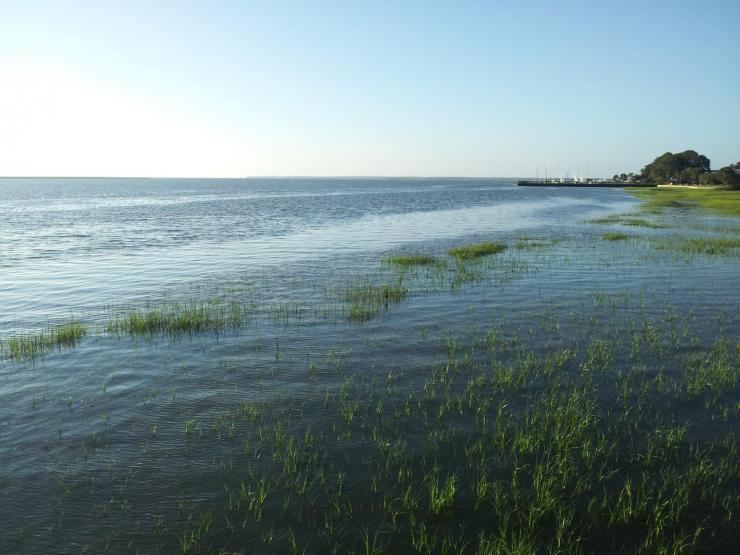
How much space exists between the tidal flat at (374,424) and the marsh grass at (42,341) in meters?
0.12

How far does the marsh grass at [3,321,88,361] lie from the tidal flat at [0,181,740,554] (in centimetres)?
12

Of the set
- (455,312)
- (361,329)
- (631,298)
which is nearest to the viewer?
(361,329)

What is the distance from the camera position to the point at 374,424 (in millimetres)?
13086

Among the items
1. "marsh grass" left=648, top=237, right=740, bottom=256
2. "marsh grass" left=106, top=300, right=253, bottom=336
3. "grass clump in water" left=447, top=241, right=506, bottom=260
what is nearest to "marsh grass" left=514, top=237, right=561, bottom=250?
"grass clump in water" left=447, top=241, right=506, bottom=260

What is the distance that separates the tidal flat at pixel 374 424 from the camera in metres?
9.27

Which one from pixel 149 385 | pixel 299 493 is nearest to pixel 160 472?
pixel 299 493

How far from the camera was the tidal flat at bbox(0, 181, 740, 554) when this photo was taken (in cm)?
927

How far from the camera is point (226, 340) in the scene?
2000 centimetres

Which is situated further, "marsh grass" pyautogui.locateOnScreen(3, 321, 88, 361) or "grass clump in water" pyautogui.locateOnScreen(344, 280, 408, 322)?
"grass clump in water" pyautogui.locateOnScreen(344, 280, 408, 322)

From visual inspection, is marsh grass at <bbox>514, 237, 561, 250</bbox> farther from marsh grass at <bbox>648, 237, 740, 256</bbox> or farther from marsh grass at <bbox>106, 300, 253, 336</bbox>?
marsh grass at <bbox>106, 300, 253, 336</bbox>

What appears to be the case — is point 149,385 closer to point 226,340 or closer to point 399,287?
point 226,340

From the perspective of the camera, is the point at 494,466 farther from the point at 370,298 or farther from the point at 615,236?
the point at 615,236

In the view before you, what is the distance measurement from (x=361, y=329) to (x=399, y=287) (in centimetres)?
818

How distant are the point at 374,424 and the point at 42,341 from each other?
14084 mm
